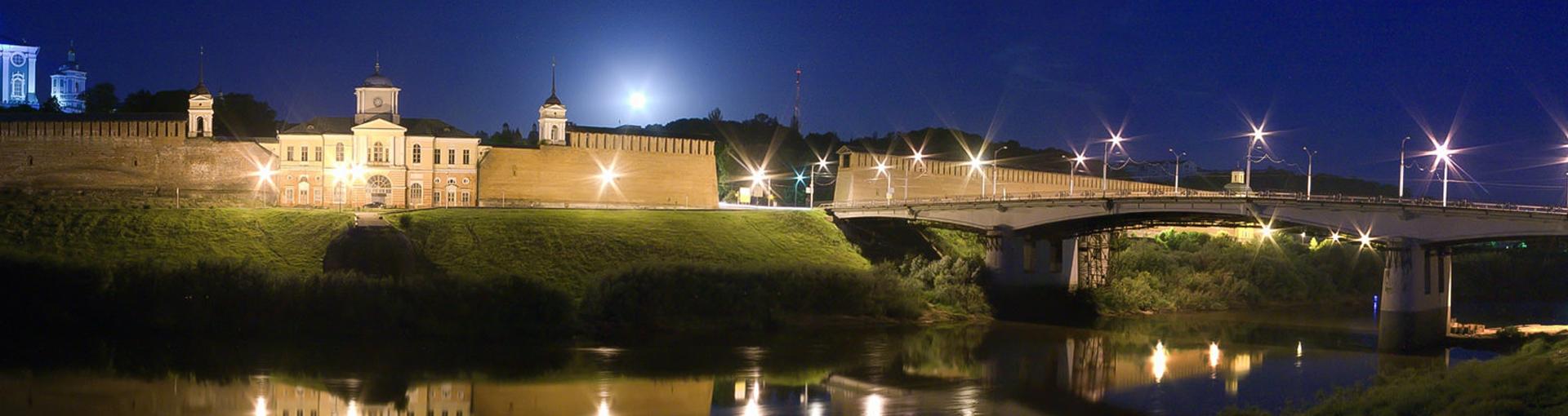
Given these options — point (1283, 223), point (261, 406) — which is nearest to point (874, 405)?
point (261, 406)

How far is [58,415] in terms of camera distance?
1132 inches

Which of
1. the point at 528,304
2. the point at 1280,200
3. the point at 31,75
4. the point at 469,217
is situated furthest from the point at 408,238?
the point at 31,75

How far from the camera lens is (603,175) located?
211 feet

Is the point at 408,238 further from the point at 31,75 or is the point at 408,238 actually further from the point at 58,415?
the point at 31,75

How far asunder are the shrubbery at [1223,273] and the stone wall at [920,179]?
6560mm

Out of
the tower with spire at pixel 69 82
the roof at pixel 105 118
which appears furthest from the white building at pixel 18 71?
the roof at pixel 105 118

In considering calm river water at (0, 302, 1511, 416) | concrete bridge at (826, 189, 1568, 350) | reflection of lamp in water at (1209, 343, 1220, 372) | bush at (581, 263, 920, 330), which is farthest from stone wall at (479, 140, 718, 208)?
reflection of lamp in water at (1209, 343, 1220, 372)

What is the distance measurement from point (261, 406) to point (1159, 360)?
25.1m

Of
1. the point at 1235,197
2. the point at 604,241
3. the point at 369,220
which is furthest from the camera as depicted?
the point at 604,241

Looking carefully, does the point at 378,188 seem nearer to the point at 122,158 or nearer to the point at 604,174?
the point at 604,174

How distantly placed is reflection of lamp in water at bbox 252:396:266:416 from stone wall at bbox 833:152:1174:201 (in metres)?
41.4

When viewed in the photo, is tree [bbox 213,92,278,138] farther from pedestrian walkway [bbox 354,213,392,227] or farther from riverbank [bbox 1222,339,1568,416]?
riverbank [bbox 1222,339,1568,416]

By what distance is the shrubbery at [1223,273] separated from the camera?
58938 mm

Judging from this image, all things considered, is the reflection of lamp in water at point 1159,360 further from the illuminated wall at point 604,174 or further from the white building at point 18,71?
the white building at point 18,71
